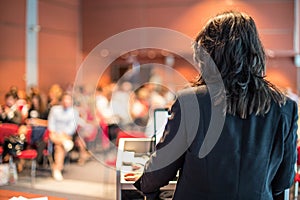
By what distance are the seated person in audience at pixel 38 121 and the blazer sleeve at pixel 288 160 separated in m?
4.03

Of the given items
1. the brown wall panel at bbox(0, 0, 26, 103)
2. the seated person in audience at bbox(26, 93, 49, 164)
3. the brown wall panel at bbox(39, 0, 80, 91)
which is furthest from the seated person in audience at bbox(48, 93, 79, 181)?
the brown wall panel at bbox(39, 0, 80, 91)

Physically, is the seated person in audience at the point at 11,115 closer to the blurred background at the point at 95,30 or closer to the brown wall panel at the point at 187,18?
the blurred background at the point at 95,30

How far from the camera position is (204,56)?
1.18 metres

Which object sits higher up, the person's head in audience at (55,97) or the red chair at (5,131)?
the person's head in audience at (55,97)

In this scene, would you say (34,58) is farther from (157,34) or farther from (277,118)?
(277,118)

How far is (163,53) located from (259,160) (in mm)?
6223

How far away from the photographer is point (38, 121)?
5145mm

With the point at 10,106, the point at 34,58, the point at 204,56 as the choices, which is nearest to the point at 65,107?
the point at 10,106

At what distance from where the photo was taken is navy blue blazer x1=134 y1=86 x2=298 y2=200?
1145mm

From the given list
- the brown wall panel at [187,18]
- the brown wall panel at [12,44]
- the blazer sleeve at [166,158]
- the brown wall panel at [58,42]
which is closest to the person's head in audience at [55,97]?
the brown wall panel at [12,44]

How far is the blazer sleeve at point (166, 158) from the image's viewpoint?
3.82 ft

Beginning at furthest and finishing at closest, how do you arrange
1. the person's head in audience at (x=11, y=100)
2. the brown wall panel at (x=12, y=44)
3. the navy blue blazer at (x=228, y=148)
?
the brown wall panel at (x=12, y=44)
the person's head in audience at (x=11, y=100)
the navy blue blazer at (x=228, y=148)

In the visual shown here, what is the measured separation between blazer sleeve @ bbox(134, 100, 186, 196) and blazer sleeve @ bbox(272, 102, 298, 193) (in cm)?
34

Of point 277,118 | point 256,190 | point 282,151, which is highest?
point 277,118
